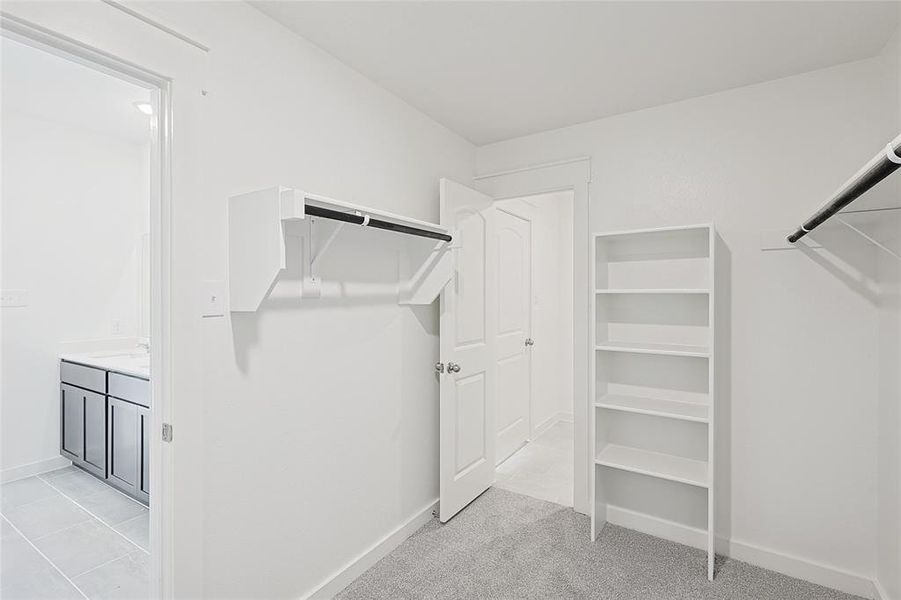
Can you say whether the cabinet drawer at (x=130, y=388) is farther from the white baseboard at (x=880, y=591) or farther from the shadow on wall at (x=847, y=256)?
the white baseboard at (x=880, y=591)

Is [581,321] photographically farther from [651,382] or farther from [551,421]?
[551,421]

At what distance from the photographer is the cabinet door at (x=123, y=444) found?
275 cm

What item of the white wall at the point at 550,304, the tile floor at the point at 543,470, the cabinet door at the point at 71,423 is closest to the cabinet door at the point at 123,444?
the cabinet door at the point at 71,423

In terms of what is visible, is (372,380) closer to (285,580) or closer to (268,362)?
(268,362)

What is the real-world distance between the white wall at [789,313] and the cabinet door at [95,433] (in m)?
3.76

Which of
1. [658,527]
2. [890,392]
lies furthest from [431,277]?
[890,392]

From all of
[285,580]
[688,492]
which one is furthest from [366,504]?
[688,492]

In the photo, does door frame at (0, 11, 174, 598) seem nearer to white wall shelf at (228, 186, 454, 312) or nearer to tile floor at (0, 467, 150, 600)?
white wall shelf at (228, 186, 454, 312)

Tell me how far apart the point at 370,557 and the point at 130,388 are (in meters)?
1.81

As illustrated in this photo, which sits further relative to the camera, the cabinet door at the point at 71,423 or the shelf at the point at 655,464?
the cabinet door at the point at 71,423

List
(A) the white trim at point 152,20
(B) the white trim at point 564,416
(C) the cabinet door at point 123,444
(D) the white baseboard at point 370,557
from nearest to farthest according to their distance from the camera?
(A) the white trim at point 152,20, (D) the white baseboard at point 370,557, (C) the cabinet door at point 123,444, (B) the white trim at point 564,416

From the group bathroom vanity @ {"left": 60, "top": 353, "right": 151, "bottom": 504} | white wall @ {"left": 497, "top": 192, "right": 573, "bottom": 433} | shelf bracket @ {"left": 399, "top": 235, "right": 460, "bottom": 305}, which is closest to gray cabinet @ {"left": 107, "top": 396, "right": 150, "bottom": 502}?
bathroom vanity @ {"left": 60, "top": 353, "right": 151, "bottom": 504}

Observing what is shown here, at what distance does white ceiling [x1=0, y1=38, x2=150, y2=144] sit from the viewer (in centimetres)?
238

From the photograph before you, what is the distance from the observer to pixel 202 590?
5.06 ft
